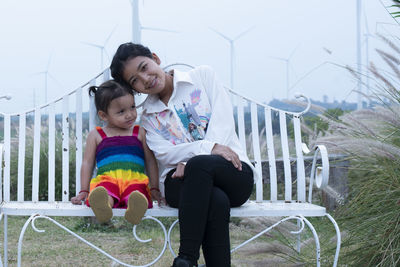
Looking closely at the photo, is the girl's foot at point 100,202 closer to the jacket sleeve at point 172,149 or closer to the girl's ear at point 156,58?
the jacket sleeve at point 172,149

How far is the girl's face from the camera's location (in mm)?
2893

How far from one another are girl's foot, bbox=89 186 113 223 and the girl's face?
572mm

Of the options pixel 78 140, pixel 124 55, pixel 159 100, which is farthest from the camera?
pixel 78 140

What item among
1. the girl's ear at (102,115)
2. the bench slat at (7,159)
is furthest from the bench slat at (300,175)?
the bench slat at (7,159)

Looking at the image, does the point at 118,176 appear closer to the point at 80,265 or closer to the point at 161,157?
the point at 161,157

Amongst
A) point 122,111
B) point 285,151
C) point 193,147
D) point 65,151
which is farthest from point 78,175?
point 285,151

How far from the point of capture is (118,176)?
2893mm

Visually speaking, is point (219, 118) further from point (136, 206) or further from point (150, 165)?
point (136, 206)

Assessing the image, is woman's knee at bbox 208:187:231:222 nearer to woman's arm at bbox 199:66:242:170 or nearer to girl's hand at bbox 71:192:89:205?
woman's arm at bbox 199:66:242:170

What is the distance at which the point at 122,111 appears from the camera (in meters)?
2.94

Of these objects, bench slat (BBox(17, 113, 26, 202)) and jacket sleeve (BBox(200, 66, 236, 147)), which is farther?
bench slat (BBox(17, 113, 26, 202))

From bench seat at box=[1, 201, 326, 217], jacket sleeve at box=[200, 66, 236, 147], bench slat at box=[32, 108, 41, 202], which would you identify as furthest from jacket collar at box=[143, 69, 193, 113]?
bench slat at box=[32, 108, 41, 202]

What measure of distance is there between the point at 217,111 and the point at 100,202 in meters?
0.81

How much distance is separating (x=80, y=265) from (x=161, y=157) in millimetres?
1290
